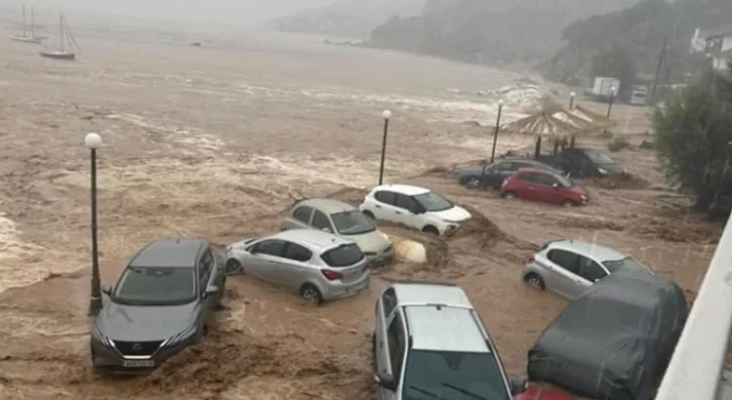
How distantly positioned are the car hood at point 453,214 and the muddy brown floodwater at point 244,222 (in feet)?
1.15

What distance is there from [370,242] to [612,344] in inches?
286

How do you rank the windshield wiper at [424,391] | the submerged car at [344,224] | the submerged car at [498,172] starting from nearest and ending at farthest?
the windshield wiper at [424,391] < the submerged car at [344,224] < the submerged car at [498,172]

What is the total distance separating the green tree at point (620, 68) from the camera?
90562mm

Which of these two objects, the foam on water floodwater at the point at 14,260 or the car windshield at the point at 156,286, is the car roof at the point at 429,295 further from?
the foam on water floodwater at the point at 14,260

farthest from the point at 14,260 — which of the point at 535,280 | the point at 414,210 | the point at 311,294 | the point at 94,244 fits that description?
the point at 535,280

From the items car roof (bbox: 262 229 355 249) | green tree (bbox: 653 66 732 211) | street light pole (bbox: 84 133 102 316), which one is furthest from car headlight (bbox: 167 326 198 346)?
green tree (bbox: 653 66 732 211)

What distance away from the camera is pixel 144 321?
10.8m

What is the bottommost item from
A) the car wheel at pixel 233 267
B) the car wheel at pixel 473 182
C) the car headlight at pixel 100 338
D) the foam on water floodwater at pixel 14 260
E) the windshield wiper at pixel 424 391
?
the foam on water floodwater at pixel 14 260

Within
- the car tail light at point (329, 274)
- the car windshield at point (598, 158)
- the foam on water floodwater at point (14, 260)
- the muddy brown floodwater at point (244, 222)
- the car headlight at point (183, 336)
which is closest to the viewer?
the car headlight at point (183, 336)

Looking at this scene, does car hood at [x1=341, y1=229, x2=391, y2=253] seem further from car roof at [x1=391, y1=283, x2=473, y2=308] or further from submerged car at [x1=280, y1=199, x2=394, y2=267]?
car roof at [x1=391, y1=283, x2=473, y2=308]

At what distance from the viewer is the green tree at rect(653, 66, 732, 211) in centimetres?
2406

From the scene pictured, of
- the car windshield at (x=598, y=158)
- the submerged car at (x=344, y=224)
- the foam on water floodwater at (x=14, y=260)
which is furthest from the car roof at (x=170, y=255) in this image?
the car windshield at (x=598, y=158)

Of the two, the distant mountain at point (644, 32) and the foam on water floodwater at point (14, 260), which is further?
the distant mountain at point (644, 32)

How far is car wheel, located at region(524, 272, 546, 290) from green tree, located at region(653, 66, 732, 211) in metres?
11.5
